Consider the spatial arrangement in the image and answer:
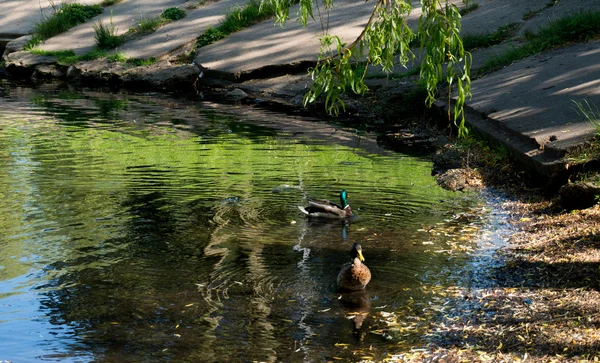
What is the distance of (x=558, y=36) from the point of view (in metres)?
15.8

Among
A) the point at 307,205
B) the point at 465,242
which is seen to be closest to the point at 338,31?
the point at 307,205

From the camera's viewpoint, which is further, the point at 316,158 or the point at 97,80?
the point at 97,80

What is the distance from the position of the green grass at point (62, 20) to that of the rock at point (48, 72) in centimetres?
156

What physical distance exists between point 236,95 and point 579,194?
1252 cm

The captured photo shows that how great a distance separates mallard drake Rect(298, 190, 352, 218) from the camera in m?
9.32

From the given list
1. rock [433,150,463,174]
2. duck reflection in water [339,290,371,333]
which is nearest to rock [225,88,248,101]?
rock [433,150,463,174]

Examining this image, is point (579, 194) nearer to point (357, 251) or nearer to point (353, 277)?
point (357, 251)

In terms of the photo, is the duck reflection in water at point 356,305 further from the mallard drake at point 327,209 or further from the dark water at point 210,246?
the mallard drake at point 327,209

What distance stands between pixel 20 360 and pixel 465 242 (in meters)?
4.50

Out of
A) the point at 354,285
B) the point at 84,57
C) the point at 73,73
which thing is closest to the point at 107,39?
the point at 84,57

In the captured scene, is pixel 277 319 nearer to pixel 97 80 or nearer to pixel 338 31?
pixel 338 31

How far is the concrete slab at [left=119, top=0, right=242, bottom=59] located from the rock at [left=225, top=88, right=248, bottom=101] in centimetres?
351

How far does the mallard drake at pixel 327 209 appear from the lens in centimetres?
932

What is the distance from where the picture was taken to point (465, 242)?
8.41 meters
